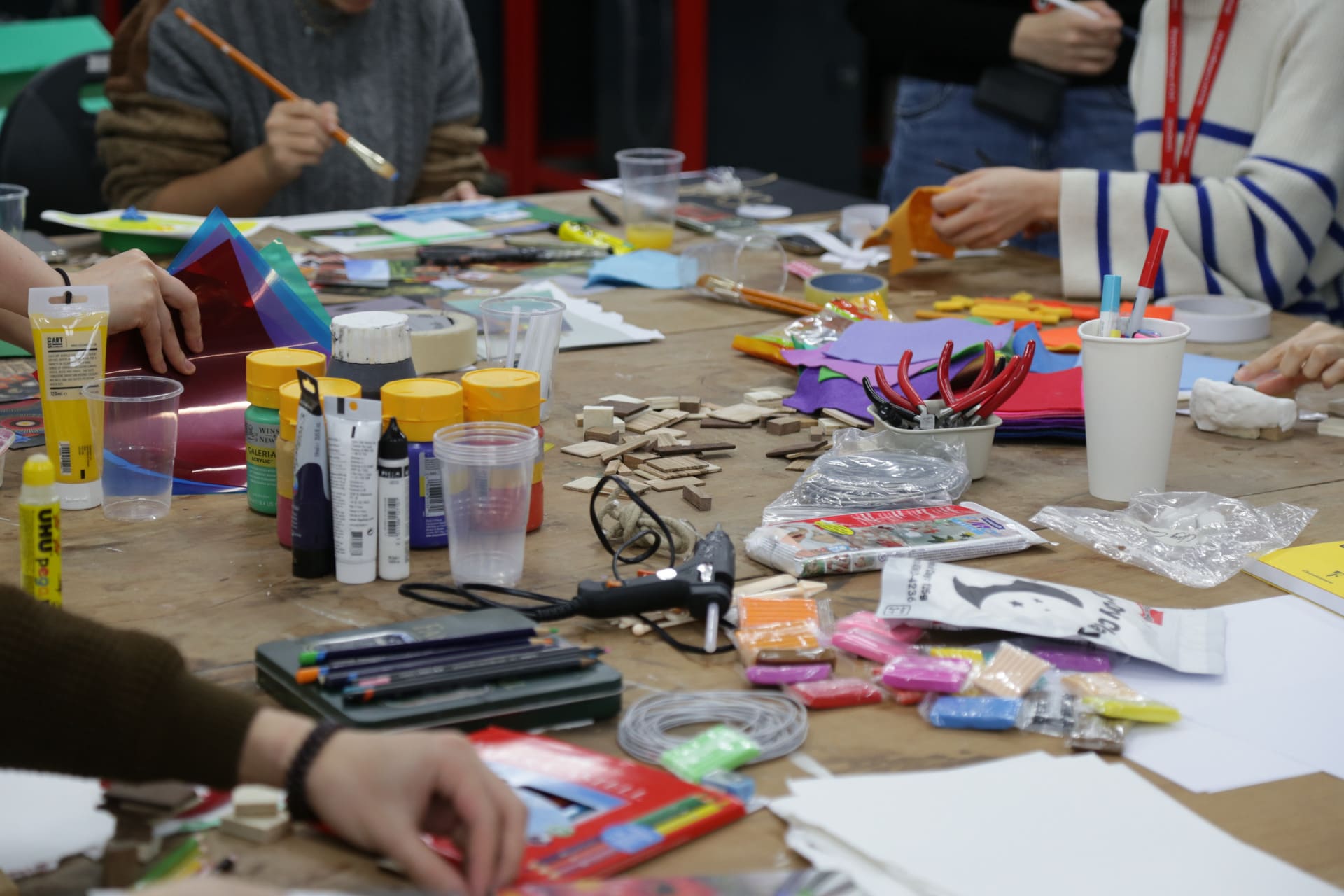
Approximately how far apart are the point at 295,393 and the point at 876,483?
557mm

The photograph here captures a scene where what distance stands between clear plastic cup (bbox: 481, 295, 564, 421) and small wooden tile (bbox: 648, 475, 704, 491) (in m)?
0.17

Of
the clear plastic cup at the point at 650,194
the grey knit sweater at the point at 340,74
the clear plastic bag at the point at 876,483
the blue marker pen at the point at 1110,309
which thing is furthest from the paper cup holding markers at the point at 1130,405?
the grey knit sweater at the point at 340,74

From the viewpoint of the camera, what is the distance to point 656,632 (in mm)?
1064

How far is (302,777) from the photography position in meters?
0.80

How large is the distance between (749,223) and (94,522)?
1.60 m

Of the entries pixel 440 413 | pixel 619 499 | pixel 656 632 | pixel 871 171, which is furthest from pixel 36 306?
pixel 871 171

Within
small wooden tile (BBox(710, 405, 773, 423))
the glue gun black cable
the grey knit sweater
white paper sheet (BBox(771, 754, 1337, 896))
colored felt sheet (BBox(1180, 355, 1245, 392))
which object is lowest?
white paper sheet (BBox(771, 754, 1337, 896))

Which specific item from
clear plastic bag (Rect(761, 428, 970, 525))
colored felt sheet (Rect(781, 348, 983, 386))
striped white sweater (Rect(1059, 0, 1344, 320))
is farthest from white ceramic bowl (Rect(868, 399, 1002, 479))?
striped white sweater (Rect(1059, 0, 1344, 320))

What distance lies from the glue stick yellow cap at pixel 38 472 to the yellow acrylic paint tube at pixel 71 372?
0.29m

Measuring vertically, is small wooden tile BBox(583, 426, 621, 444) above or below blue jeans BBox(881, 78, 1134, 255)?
below

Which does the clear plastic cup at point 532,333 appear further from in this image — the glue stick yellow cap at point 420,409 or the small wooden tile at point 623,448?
the glue stick yellow cap at point 420,409

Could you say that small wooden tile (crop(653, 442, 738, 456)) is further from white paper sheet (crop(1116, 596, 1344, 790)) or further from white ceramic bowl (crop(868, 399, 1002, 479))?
white paper sheet (crop(1116, 596, 1344, 790))

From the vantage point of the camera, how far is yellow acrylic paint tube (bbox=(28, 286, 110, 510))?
1.26 m

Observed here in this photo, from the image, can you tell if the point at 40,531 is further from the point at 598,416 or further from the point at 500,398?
the point at 598,416
